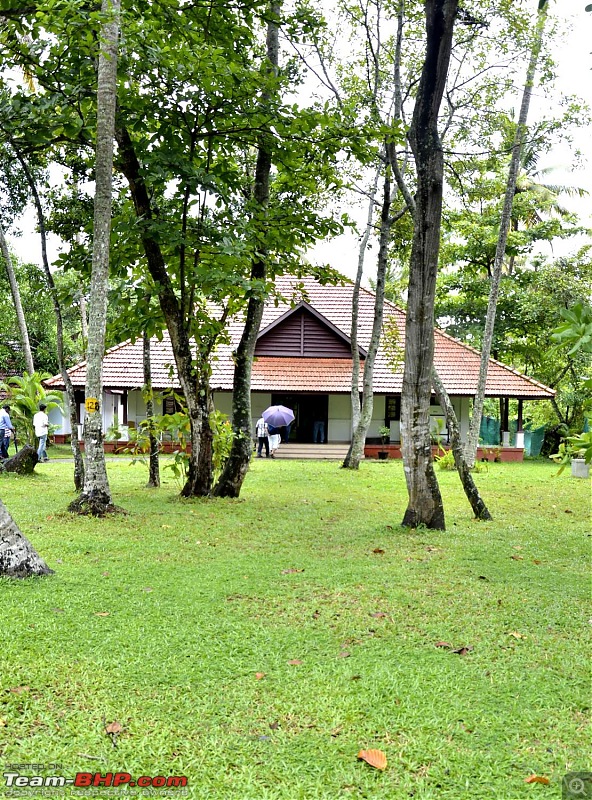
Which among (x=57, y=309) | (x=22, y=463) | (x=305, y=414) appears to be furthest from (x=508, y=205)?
(x=305, y=414)

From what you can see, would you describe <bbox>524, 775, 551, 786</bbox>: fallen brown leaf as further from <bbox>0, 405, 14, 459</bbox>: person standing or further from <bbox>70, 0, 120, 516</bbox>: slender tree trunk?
<bbox>0, 405, 14, 459</bbox>: person standing

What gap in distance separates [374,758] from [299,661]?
42.0 inches

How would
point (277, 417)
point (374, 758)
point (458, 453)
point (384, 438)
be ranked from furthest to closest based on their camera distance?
point (384, 438) → point (277, 417) → point (458, 453) → point (374, 758)

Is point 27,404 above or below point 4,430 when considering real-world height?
above

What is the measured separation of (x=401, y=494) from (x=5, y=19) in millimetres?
9409

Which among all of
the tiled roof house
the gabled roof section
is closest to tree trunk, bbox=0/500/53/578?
the tiled roof house

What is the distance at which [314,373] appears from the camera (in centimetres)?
2431

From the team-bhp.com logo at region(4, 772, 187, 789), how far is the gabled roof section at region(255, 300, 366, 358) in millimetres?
22799

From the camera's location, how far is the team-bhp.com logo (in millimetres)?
2654

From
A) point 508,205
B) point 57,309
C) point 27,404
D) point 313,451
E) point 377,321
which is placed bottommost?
point 313,451

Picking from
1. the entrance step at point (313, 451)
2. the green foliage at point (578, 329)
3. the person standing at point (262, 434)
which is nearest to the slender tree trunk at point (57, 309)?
the green foliage at point (578, 329)

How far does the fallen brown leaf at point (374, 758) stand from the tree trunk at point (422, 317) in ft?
17.2

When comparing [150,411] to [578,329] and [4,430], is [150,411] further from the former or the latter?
[578,329]

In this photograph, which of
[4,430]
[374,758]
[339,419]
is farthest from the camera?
[339,419]
